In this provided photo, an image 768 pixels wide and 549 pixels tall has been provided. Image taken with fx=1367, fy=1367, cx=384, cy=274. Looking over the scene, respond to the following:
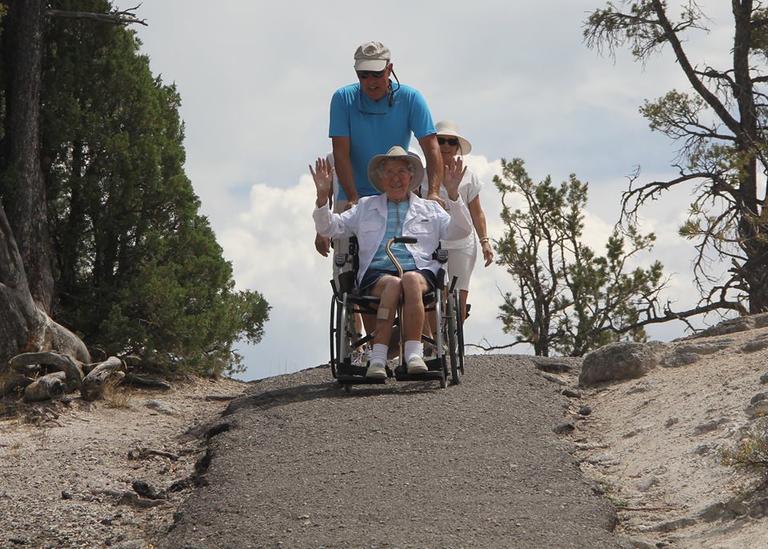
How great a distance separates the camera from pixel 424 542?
6.07 metres

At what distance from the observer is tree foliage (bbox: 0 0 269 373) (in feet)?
40.8

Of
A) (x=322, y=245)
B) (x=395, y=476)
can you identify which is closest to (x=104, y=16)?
(x=322, y=245)

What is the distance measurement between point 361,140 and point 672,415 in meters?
3.02

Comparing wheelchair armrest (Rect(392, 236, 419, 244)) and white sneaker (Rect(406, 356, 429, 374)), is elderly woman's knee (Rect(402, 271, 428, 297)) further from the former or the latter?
white sneaker (Rect(406, 356, 429, 374))

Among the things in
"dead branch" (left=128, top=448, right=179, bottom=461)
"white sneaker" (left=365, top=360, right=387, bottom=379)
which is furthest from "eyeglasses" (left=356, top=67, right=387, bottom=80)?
"dead branch" (left=128, top=448, right=179, bottom=461)

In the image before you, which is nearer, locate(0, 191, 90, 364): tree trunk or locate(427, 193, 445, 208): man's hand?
locate(427, 193, 445, 208): man's hand

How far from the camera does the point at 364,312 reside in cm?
946

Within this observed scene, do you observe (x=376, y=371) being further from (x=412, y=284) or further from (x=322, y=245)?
(x=322, y=245)

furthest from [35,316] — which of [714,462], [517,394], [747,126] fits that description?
[747,126]

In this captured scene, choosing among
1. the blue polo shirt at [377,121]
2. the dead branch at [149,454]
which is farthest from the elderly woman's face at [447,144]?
the dead branch at [149,454]

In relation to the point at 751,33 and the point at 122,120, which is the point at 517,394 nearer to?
the point at 122,120

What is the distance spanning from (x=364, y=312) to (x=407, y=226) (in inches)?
26.4

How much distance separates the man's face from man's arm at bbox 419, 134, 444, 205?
46 cm

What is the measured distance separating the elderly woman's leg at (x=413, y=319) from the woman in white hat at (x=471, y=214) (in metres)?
1.04
